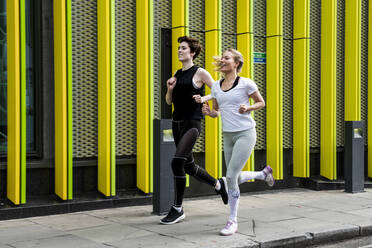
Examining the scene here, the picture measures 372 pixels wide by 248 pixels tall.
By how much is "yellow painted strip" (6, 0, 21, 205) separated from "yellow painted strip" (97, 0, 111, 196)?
123cm

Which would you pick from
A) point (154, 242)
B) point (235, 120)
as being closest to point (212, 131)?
point (235, 120)

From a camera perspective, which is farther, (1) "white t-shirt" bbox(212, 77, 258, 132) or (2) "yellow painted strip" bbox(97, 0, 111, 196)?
(2) "yellow painted strip" bbox(97, 0, 111, 196)

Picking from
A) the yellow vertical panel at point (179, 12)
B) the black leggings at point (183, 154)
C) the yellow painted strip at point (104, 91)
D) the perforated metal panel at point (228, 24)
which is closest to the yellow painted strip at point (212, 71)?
the perforated metal panel at point (228, 24)

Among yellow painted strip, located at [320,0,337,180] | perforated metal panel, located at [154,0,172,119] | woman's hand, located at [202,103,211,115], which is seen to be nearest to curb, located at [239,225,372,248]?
woman's hand, located at [202,103,211,115]

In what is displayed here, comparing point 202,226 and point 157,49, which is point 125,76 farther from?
point 202,226

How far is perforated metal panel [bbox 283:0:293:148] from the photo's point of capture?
10.4 metres

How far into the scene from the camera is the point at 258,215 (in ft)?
24.9

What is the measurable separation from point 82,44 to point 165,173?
2173 millimetres

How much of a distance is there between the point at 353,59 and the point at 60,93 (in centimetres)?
577

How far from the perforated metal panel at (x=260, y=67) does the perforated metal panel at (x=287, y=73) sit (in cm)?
47

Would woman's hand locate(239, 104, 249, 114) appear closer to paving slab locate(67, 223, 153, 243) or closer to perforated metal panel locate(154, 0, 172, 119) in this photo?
paving slab locate(67, 223, 153, 243)

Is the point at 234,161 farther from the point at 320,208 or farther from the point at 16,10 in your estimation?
the point at 16,10

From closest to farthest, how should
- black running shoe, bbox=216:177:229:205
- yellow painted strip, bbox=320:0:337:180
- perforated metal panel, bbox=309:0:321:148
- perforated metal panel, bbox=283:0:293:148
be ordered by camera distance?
black running shoe, bbox=216:177:229:205
perforated metal panel, bbox=283:0:293:148
yellow painted strip, bbox=320:0:337:180
perforated metal panel, bbox=309:0:321:148

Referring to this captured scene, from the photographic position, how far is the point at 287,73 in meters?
10.4
